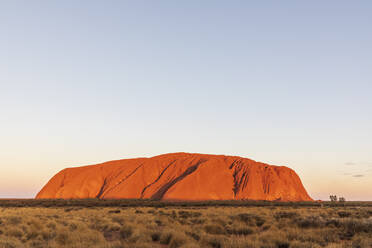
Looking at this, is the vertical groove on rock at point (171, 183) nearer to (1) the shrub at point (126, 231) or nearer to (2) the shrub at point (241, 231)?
(1) the shrub at point (126, 231)

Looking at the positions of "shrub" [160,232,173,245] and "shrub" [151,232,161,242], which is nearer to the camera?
"shrub" [160,232,173,245]

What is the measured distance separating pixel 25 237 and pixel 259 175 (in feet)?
268

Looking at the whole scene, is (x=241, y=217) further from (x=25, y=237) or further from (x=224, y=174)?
(x=224, y=174)

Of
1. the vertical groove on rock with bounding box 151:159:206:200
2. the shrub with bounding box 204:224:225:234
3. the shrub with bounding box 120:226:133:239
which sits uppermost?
the vertical groove on rock with bounding box 151:159:206:200

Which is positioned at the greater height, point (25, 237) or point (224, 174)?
point (224, 174)

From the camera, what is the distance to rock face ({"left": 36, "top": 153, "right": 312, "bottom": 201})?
266ft

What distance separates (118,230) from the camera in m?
15.9

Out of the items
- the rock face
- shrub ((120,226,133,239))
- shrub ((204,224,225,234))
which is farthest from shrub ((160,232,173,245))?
the rock face

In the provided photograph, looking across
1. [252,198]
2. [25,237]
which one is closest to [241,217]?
[25,237]

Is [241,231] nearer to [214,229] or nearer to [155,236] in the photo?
[214,229]

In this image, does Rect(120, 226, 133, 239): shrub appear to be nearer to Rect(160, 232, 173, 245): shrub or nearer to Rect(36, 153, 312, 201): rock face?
Rect(160, 232, 173, 245): shrub

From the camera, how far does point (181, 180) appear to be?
3216 inches

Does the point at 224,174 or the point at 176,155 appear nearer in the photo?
the point at 224,174

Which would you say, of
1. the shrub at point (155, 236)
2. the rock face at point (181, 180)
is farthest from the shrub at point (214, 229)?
the rock face at point (181, 180)
